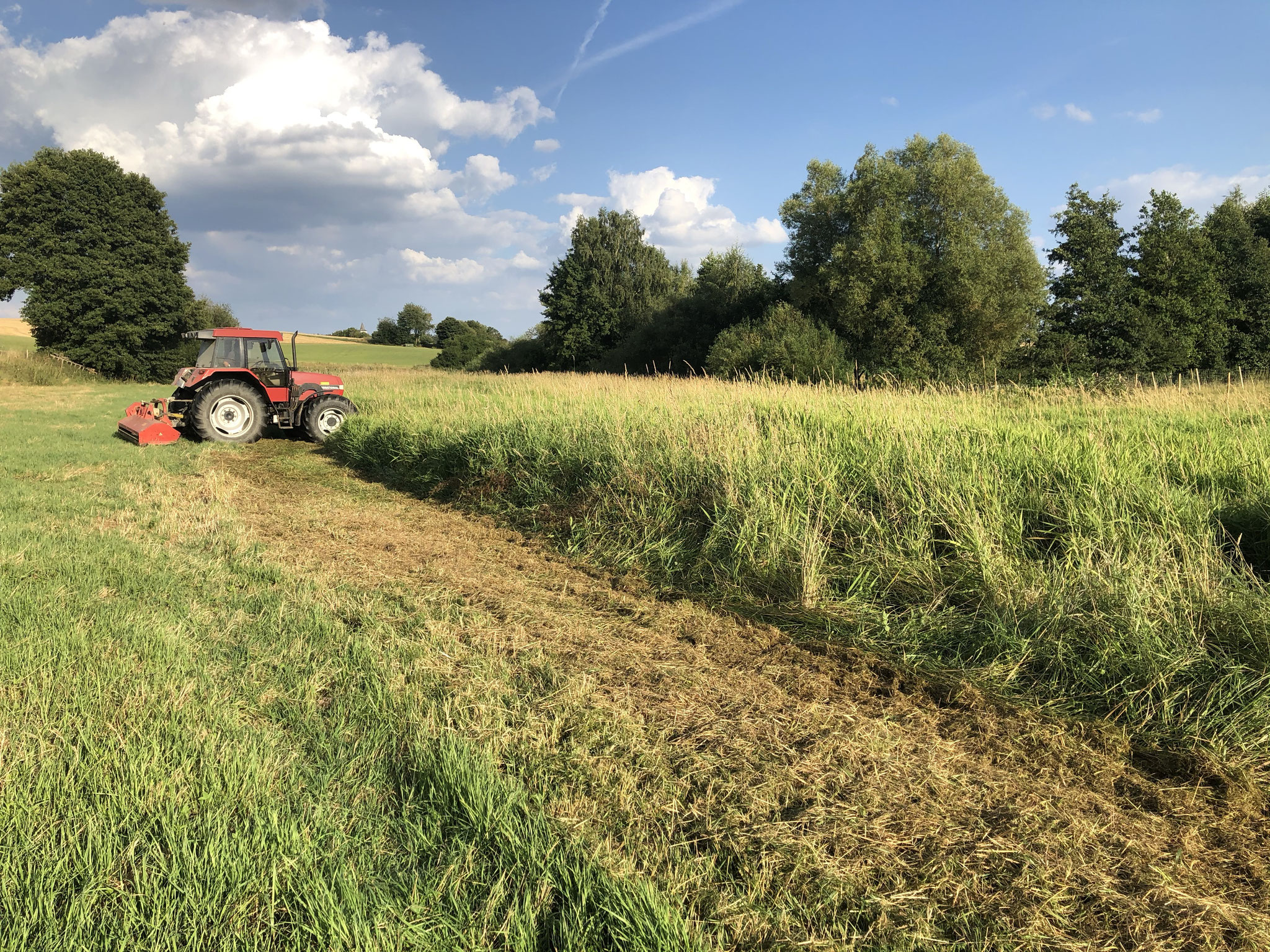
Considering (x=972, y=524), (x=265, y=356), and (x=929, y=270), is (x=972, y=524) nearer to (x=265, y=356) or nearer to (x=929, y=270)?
(x=265, y=356)

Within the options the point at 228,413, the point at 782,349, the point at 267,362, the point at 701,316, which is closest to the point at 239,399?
the point at 228,413

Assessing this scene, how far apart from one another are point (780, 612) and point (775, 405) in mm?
3663

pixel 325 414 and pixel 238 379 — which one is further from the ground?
pixel 238 379

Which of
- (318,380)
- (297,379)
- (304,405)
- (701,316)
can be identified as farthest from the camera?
(701,316)

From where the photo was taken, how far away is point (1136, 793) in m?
2.62

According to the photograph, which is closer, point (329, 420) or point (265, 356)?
point (265, 356)

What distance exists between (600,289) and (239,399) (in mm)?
33208

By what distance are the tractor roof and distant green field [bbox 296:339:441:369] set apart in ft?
92.8

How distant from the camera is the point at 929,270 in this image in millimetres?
26266

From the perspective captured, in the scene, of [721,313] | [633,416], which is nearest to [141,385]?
[721,313]

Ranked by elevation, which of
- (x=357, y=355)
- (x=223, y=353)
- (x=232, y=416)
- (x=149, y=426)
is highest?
(x=357, y=355)

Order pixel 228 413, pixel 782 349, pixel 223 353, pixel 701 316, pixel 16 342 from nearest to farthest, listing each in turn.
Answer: pixel 228 413 → pixel 223 353 → pixel 782 349 → pixel 701 316 → pixel 16 342

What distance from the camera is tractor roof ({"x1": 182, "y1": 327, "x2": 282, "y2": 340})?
12883mm

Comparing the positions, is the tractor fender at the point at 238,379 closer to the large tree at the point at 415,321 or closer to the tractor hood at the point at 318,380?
the tractor hood at the point at 318,380
